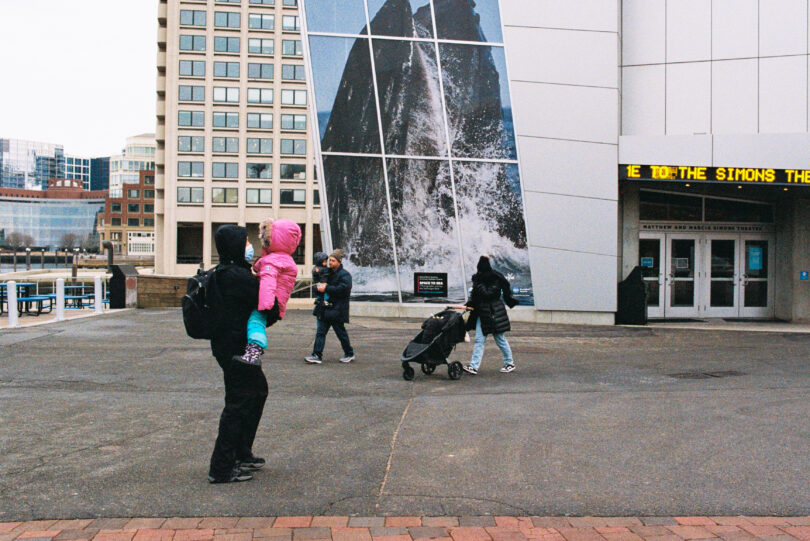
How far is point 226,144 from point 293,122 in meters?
7.26

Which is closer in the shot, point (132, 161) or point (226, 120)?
point (226, 120)

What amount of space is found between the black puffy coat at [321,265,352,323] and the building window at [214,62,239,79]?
72.0 metres

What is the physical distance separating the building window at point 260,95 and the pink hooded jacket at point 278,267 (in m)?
77.4

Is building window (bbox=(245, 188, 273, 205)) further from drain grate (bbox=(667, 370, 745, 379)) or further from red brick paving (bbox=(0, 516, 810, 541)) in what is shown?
red brick paving (bbox=(0, 516, 810, 541))

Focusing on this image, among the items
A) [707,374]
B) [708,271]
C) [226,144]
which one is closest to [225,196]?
[226,144]

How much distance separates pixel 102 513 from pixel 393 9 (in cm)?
1716

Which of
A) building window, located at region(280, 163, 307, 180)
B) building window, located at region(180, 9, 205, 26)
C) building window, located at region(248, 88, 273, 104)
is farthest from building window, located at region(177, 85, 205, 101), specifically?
building window, located at region(280, 163, 307, 180)

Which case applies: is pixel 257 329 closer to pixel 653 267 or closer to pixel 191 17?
pixel 653 267

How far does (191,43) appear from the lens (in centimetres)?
7844

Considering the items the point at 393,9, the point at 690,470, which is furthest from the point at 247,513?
the point at 393,9

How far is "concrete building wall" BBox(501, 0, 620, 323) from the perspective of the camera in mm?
19344

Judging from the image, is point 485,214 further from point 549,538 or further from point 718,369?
point 549,538

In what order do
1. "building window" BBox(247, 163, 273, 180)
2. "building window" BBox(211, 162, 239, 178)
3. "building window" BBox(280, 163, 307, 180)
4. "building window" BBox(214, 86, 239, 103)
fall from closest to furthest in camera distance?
"building window" BBox(214, 86, 239, 103) → "building window" BBox(211, 162, 239, 178) → "building window" BBox(247, 163, 273, 180) → "building window" BBox(280, 163, 307, 180)

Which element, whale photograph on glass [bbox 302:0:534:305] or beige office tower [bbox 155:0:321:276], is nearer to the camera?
whale photograph on glass [bbox 302:0:534:305]
